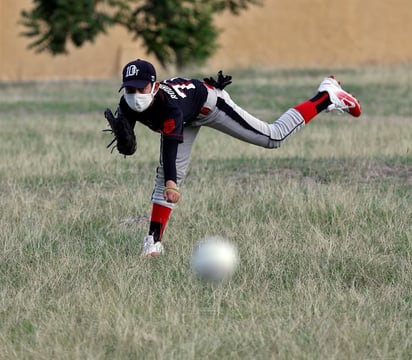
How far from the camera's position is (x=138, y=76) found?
6.86m

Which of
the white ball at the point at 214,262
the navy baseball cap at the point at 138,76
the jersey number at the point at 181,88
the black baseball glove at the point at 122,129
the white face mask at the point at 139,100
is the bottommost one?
the white ball at the point at 214,262

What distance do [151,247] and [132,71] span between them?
134cm

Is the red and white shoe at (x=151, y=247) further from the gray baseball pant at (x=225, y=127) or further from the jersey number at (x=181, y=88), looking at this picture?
the jersey number at (x=181, y=88)

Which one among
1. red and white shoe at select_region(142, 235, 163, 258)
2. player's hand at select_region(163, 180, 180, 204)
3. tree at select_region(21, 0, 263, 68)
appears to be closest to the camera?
player's hand at select_region(163, 180, 180, 204)

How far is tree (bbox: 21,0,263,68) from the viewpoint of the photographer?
29.6 meters

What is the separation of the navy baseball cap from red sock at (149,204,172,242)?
1.06 m

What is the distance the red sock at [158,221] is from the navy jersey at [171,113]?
1.82ft

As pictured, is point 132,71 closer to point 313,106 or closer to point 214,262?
point 214,262

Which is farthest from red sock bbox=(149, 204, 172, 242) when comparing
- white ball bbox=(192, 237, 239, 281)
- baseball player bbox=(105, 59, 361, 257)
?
white ball bbox=(192, 237, 239, 281)

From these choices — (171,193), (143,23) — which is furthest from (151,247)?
(143,23)

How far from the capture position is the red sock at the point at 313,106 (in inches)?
323

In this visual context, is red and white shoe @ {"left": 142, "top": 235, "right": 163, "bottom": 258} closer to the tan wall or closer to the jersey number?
the jersey number

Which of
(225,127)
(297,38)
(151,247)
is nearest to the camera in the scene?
→ (151,247)

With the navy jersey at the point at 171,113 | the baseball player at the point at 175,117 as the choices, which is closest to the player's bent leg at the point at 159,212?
the baseball player at the point at 175,117
